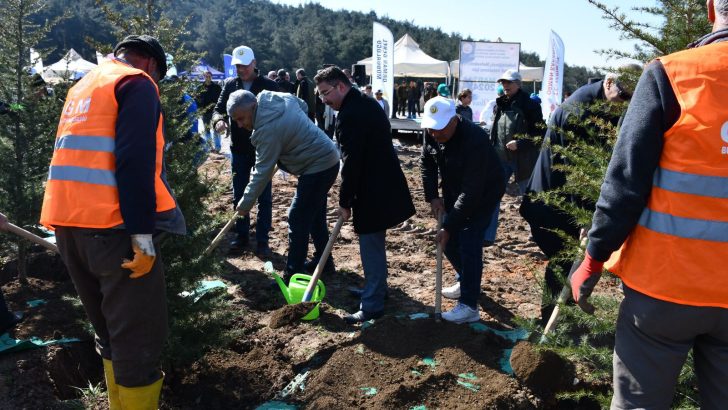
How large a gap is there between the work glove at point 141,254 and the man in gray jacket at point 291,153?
6.78 feet

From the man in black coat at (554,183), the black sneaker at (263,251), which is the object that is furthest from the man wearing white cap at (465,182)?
the black sneaker at (263,251)

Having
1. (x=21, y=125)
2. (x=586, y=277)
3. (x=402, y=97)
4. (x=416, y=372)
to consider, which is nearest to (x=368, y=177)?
(x=416, y=372)

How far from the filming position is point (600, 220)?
190 centimetres

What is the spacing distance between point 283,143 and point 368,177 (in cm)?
86

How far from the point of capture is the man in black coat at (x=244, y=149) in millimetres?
5820

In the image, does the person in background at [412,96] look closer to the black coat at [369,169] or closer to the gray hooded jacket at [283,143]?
the gray hooded jacket at [283,143]

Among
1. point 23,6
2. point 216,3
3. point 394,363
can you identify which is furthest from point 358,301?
point 216,3

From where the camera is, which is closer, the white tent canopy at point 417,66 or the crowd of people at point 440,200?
the crowd of people at point 440,200

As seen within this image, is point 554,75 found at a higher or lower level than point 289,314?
higher

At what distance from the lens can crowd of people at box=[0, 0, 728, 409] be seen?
1.76m

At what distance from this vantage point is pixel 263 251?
6047 millimetres

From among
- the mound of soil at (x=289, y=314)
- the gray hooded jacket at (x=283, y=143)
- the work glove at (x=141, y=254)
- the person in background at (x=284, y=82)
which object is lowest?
the mound of soil at (x=289, y=314)

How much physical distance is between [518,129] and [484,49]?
8108 millimetres

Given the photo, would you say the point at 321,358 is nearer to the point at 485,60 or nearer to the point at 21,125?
the point at 21,125
